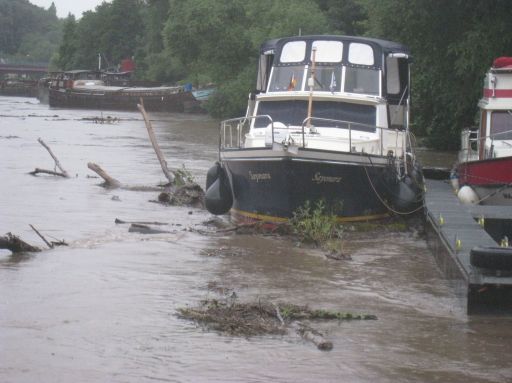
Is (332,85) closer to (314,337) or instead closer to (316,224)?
(316,224)

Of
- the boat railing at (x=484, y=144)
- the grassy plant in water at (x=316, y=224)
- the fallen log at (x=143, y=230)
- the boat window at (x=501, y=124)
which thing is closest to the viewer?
the grassy plant in water at (x=316, y=224)

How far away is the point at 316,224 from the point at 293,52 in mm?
4500

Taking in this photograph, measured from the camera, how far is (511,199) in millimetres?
16641

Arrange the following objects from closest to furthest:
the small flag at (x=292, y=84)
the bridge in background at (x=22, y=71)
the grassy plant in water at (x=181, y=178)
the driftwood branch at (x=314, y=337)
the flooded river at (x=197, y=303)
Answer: the flooded river at (x=197, y=303)
the driftwood branch at (x=314, y=337)
the small flag at (x=292, y=84)
the grassy plant in water at (x=181, y=178)
the bridge in background at (x=22, y=71)

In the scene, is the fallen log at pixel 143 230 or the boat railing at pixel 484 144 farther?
the boat railing at pixel 484 144

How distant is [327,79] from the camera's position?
18234mm

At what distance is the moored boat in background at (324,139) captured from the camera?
15867 millimetres

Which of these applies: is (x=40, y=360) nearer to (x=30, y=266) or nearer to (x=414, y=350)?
(x=414, y=350)

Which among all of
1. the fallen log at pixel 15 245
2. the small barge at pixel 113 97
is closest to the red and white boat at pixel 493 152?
the fallen log at pixel 15 245

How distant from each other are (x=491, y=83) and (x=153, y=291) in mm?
9134

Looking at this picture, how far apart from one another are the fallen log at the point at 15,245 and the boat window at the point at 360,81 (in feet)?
22.0

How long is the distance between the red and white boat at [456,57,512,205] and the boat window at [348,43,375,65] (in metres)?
2.23

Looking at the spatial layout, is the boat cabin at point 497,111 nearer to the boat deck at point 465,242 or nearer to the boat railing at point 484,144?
the boat railing at point 484,144

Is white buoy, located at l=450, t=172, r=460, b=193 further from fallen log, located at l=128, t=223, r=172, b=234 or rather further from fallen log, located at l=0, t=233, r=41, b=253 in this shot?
fallen log, located at l=0, t=233, r=41, b=253
